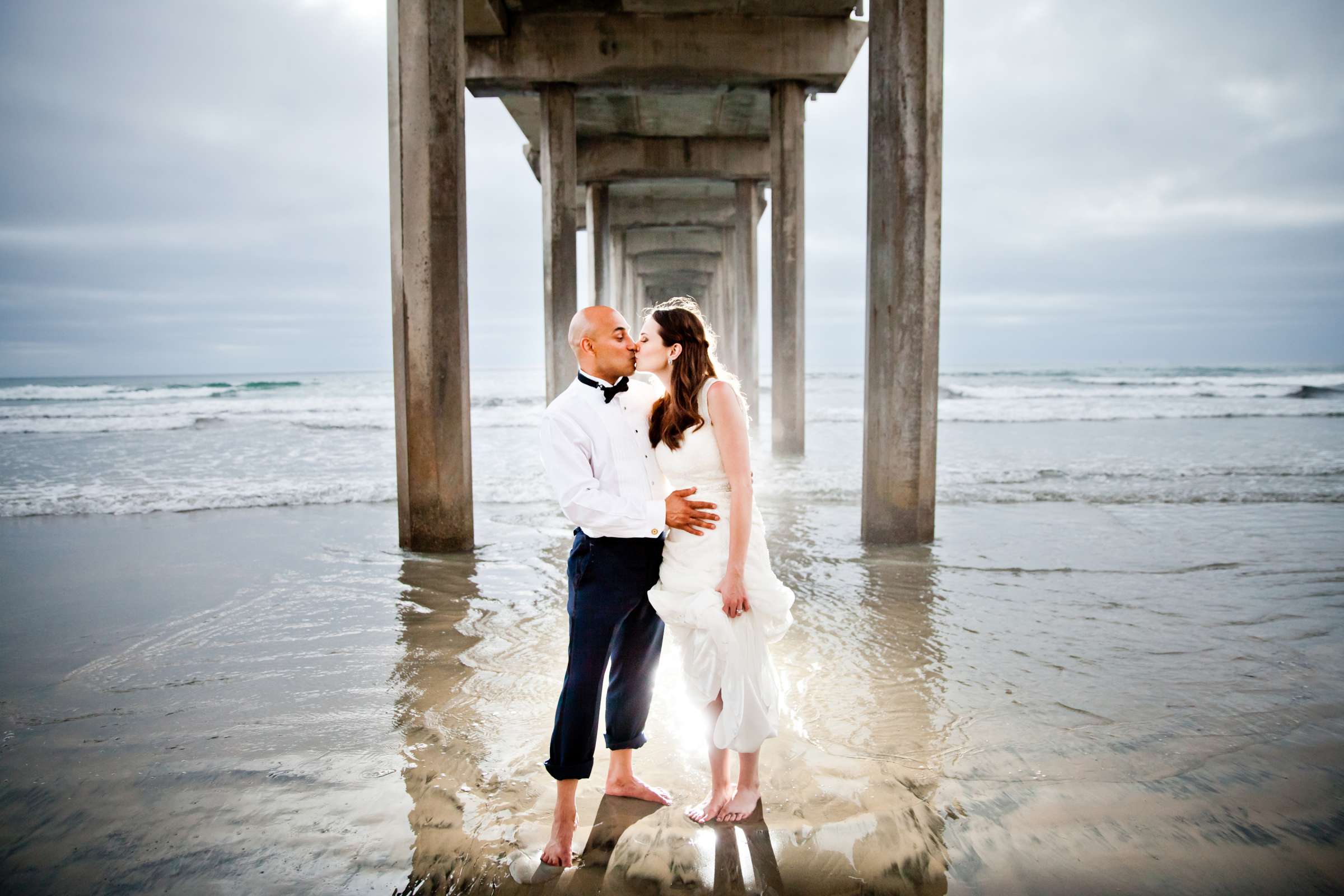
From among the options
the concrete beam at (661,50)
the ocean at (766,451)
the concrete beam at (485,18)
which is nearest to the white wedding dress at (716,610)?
the ocean at (766,451)

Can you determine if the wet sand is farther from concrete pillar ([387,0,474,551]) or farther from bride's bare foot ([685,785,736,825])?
concrete pillar ([387,0,474,551])

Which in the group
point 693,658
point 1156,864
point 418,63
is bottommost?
point 1156,864

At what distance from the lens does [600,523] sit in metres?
2.39

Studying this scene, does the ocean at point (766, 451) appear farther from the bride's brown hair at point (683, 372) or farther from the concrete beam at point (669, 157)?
the bride's brown hair at point (683, 372)

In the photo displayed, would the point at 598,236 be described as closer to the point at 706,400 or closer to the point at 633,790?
the point at 706,400

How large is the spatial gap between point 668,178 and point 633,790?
1669 cm

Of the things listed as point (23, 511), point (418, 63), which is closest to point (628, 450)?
point (418, 63)

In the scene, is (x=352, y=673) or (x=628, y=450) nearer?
(x=628, y=450)

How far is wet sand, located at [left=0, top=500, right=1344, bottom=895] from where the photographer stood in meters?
2.36

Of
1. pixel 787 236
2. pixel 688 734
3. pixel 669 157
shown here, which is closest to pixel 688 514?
pixel 688 734

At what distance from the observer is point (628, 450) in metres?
2.54

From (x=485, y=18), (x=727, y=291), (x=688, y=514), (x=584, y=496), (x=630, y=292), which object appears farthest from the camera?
(x=630, y=292)

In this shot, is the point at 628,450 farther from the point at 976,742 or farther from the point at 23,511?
the point at 23,511

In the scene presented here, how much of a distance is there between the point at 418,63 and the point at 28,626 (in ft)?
14.3
